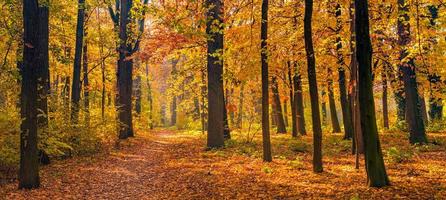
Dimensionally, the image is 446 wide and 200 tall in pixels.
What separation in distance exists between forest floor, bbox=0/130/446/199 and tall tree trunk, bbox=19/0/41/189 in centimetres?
51

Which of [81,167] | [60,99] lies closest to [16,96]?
[60,99]

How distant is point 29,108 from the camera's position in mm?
10047

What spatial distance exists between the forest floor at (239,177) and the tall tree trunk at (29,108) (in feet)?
1.66

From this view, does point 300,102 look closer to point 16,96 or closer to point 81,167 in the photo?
point 81,167

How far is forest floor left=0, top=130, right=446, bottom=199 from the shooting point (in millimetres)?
8641

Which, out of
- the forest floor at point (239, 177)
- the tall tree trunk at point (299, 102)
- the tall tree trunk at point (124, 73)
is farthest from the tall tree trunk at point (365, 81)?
the tall tree trunk at point (124, 73)

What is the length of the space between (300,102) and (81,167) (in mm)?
13959

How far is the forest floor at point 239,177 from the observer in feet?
28.3

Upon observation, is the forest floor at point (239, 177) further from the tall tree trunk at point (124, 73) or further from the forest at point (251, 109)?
the tall tree trunk at point (124, 73)

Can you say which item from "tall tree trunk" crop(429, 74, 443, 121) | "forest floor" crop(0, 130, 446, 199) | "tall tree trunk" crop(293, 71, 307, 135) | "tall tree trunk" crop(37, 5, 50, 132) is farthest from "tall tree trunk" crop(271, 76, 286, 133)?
"tall tree trunk" crop(37, 5, 50, 132)

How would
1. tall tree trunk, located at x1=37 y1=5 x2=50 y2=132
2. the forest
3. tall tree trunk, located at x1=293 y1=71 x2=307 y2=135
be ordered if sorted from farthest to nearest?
1. tall tree trunk, located at x1=293 y1=71 x2=307 y2=135
2. tall tree trunk, located at x1=37 y1=5 x2=50 y2=132
3. the forest

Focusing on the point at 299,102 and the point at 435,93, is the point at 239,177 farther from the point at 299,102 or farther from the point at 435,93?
the point at 435,93

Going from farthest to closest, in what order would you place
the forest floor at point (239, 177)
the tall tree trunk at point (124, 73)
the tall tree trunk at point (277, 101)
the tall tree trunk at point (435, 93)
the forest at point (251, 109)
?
the tall tree trunk at point (277, 101) → the tall tree trunk at point (124, 73) → the tall tree trunk at point (435, 93) → the forest at point (251, 109) → the forest floor at point (239, 177)

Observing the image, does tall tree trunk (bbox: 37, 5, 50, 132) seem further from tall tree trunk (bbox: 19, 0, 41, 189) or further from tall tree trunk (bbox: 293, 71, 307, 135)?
tall tree trunk (bbox: 293, 71, 307, 135)
